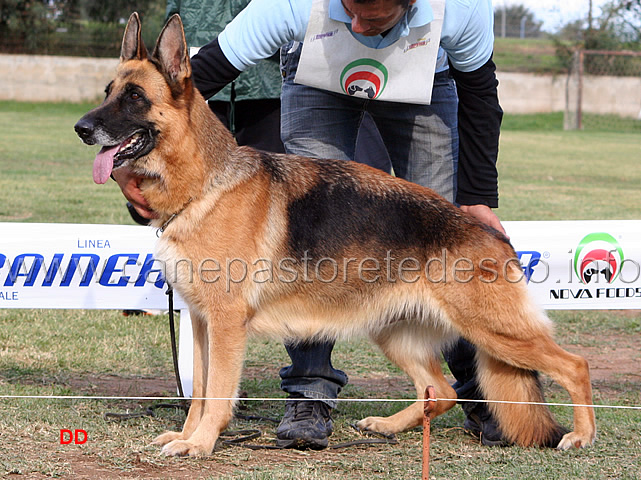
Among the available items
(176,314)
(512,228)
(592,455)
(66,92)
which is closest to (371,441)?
(592,455)

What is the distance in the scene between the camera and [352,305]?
3.56 meters

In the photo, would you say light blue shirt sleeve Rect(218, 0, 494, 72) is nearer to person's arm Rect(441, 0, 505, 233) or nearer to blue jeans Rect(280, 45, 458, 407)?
person's arm Rect(441, 0, 505, 233)

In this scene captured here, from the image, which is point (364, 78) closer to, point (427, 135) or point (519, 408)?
point (427, 135)

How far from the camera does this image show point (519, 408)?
361cm

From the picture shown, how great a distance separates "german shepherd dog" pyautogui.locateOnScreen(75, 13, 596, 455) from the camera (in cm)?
336

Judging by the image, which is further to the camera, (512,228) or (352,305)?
(512,228)

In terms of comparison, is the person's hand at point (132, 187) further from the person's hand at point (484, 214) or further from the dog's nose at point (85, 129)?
the person's hand at point (484, 214)

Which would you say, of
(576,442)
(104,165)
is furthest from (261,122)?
(576,442)

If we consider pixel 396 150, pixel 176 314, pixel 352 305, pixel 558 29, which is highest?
pixel 558 29

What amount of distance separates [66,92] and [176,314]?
75.0ft

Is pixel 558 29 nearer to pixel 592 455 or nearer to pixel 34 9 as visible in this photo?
pixel 34 9

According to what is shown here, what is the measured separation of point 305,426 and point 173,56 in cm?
179

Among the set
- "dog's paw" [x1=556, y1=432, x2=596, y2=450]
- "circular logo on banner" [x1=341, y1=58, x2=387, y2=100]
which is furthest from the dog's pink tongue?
"dog's paw" [x1=556, y1=432, x2=596, y2=450]

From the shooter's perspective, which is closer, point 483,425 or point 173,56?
point 173,56
